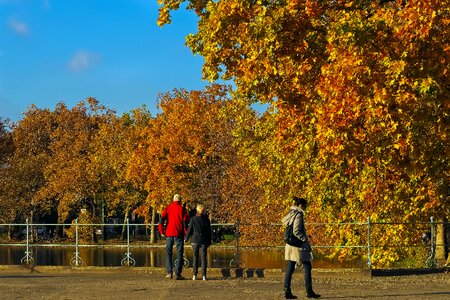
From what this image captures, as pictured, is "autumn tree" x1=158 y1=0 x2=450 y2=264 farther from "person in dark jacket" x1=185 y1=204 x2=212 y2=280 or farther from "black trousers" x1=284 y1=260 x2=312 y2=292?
"black trousers" x1=284 y1=260 x2=312 y2=292

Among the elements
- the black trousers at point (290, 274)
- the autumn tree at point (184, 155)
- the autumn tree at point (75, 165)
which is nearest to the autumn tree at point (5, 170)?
the autumn tree at point (75, 165)

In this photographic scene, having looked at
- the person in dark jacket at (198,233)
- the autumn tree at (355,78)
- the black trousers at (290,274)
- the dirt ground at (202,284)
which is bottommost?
the dirt ground at (202,284)

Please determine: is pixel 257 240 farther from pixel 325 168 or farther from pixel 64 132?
pixel 64 132

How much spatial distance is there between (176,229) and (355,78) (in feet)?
19.0

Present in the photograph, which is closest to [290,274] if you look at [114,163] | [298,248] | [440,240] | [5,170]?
[298,248]

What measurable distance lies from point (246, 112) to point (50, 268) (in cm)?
1248

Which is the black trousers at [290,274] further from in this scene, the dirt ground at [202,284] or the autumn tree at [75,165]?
the autumn tree at [75,165]

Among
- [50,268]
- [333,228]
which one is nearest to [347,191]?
[333,228]

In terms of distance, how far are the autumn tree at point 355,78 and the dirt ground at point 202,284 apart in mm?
3050

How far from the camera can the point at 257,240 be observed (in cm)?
3853

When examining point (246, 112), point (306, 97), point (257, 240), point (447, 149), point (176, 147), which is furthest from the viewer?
point (176, 147)

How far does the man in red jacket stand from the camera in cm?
1816

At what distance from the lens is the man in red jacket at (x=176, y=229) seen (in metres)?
18.2

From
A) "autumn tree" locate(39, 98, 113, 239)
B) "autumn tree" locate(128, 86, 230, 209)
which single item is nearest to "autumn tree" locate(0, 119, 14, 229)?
"autumn tree" locate(39, 98, 113, 239)
